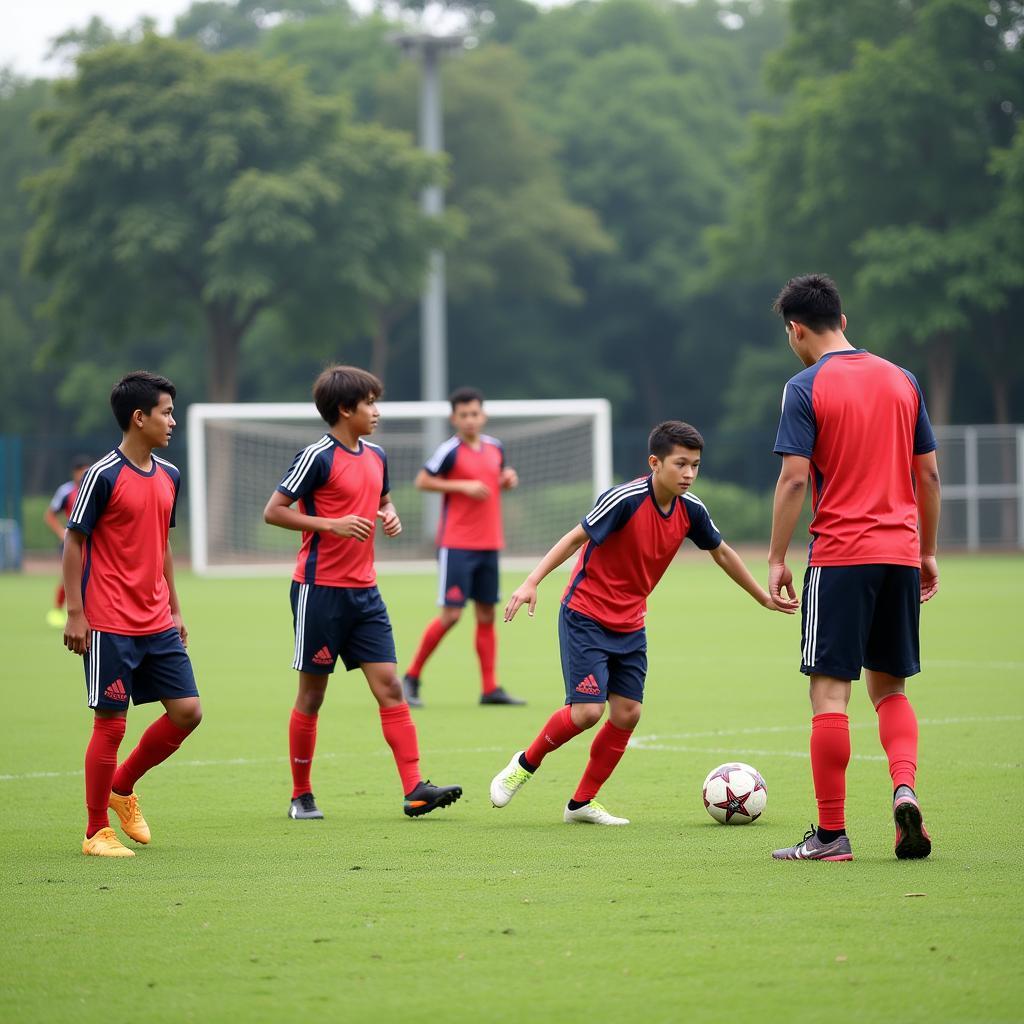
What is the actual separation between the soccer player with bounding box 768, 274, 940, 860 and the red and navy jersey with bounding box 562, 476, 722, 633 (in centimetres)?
99

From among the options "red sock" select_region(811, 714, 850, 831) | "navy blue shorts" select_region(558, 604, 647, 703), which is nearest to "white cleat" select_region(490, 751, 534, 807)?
"navy blue shorts" select_region(558, 604, 647, 703)

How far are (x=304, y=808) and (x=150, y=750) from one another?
0.82 metres

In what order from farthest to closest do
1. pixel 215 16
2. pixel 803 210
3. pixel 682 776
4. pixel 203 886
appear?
pixel 215 16
pixel 803 210
pixel 682 776
pixel 203 886

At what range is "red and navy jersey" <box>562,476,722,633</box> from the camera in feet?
23.8

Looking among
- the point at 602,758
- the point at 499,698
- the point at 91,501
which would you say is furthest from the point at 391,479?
the point at 91,501

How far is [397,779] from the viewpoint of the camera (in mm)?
8727

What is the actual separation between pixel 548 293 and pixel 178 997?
4730cm

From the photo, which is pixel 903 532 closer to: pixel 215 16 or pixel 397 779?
pixel 397 779

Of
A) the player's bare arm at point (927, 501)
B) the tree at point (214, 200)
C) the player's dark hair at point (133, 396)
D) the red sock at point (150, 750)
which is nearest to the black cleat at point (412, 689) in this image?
the red sock at point (150, 750)

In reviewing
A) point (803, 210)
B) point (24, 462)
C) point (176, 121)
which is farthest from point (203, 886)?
point (24, 462)

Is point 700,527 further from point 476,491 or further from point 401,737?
point 476,491

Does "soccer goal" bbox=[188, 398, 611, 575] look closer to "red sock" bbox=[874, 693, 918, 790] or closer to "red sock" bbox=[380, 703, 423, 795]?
"red sock" bbox=[380, 703, 423, 795]

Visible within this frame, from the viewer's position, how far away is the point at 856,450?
6.28m

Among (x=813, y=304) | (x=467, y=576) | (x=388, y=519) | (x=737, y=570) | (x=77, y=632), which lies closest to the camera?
(x=813, y=304)
